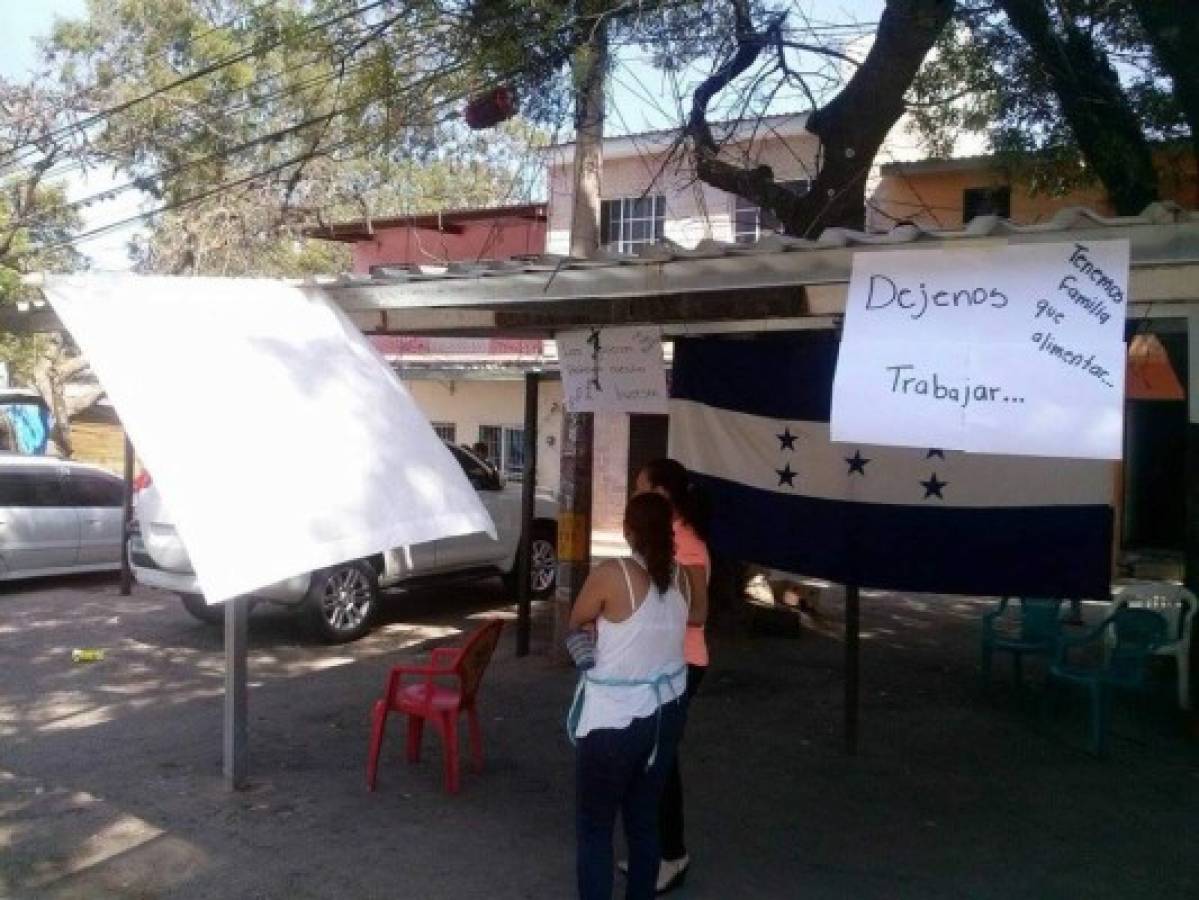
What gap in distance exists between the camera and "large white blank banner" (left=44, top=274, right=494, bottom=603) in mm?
4523

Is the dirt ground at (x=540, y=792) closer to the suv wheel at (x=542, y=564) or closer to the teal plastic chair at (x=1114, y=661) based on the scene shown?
the teal plastic chair at (x=1114, y=661)

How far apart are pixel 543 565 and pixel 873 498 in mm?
6200

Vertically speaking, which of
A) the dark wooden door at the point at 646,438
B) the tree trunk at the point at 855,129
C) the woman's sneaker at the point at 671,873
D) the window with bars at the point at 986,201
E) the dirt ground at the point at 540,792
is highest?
the window with bars at the point at 986,201

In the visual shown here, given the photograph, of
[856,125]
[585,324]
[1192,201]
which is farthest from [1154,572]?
[585,324]

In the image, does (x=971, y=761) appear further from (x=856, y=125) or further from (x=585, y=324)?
(x=856, y=125)

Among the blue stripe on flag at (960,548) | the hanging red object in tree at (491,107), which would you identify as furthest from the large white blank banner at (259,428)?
the hanging red object in tree at (491,107)

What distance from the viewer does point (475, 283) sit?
19.6 ft

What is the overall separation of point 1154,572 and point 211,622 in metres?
11.2

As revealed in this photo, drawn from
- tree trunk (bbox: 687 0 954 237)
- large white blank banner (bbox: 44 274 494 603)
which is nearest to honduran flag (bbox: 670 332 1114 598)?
tree trunk (bbox: 687 0 954 237)

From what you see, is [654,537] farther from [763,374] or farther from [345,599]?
[345,599]

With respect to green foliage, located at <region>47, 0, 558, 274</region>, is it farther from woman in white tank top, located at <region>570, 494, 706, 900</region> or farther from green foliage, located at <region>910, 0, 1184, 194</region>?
woman in white tank top, located at <region>570, 494, 706, 900</region>

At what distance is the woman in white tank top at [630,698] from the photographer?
418cm

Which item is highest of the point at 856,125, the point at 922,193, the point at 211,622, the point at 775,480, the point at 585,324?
the point at 922,193

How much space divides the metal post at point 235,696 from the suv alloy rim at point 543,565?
660 centimetres
